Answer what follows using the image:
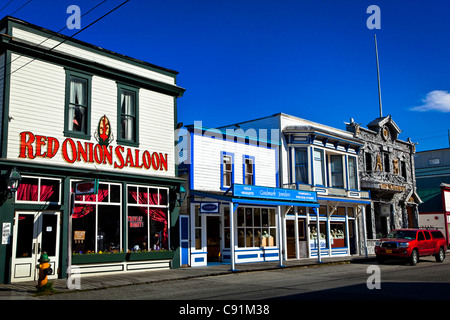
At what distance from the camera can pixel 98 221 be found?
17031 millimetres

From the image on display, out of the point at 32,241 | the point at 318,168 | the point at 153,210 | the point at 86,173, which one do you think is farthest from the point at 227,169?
the point at 32,241

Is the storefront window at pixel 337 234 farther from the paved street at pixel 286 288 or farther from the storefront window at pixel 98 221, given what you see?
the storefront window at pixel 98 221

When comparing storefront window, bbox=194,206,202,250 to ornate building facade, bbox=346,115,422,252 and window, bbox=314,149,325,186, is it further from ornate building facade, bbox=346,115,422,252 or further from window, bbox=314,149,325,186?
ornate building facade, bbox=346,115,422,252

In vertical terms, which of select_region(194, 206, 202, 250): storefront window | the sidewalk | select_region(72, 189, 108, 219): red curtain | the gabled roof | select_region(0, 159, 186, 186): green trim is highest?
the gabled roof

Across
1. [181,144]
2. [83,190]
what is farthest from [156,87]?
[83,190]

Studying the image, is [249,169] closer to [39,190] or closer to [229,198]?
[229,198]

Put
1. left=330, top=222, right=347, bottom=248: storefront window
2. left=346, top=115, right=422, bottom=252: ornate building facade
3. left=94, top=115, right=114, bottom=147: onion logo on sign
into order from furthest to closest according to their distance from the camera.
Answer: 1. left=346, top=115, right=422, bottom=252: ornate building facade
2. left=330, top=222, right=347, bottom=248: storefront window
3. left=94, top=115, right=114, bottom=147: onion logo on sign

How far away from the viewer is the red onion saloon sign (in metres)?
15.4

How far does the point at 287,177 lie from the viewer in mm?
25938

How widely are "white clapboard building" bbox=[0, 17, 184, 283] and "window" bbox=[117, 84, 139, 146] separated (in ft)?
0.13

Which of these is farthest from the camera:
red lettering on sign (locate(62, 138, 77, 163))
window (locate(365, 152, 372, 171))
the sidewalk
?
window (locate(365, 152, 372, 171))

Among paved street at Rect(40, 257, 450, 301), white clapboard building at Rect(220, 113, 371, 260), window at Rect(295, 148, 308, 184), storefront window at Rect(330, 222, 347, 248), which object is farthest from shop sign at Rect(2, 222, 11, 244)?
storefront window at Rect(330, 222, 347, 248)

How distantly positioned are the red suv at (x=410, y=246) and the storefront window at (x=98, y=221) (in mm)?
12953

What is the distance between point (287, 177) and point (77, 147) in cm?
1275
